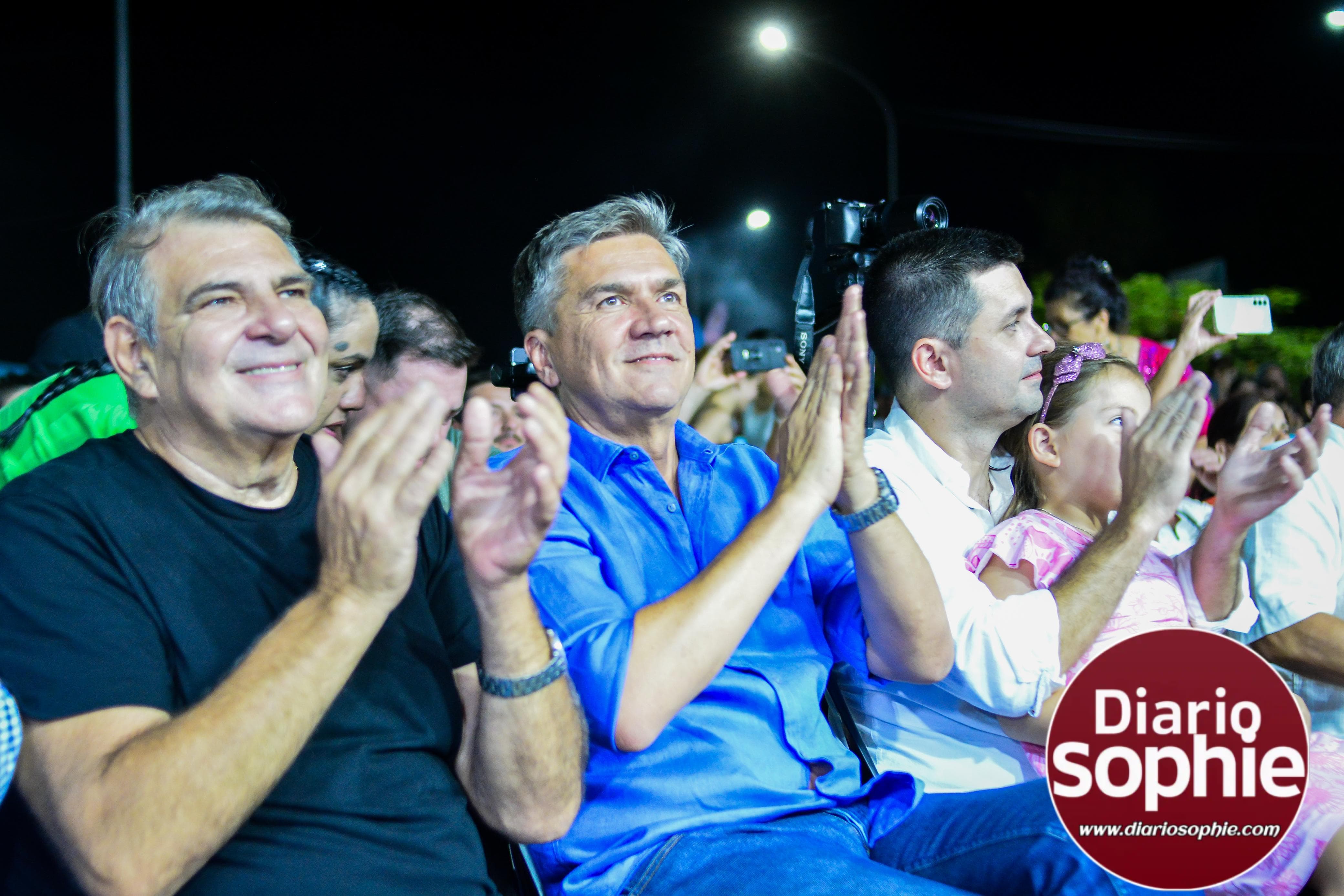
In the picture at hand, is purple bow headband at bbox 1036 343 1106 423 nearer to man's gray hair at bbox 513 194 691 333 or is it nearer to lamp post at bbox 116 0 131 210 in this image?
man's gray hair at bbox 513 194 691 333

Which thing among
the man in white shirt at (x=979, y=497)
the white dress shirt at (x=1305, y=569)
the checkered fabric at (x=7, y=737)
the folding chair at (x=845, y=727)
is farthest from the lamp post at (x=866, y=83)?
the checkered fabric at (x=7, y=737)

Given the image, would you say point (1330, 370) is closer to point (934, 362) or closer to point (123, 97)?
point (934, 362)

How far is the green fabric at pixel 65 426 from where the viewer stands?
5.98 ft

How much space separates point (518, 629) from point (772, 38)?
941 cm

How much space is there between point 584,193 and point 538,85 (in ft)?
4.41

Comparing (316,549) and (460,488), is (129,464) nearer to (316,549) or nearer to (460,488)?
(316,549)

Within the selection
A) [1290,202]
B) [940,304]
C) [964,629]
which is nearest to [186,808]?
[964,629]

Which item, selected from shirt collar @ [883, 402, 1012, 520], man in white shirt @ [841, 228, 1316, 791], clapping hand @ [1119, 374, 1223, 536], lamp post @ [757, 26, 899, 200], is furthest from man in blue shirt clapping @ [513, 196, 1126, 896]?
lamp post @ [757, 26, 899, 200]

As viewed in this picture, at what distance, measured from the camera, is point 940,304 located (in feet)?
7.57

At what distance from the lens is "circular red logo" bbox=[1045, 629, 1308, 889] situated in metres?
1.48

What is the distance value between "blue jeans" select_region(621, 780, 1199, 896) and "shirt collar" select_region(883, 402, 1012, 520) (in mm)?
691

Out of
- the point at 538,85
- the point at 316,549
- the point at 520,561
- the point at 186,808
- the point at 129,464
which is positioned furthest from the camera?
the point at 538,85

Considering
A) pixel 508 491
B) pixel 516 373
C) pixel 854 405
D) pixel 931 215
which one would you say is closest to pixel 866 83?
pixel 931 215

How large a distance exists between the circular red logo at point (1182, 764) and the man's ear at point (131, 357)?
1470 mm
